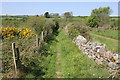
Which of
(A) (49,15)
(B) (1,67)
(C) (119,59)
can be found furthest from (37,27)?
(A) (49,15)

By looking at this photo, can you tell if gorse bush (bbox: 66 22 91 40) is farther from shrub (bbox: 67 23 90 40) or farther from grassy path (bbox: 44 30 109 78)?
grassy path (bbox: 44 30 109 78)

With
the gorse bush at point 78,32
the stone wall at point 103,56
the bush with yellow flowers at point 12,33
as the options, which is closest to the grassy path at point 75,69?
the stone wall at point 103,56

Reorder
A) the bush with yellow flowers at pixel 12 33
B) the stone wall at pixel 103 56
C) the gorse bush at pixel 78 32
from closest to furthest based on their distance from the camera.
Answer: the stone wall at pixel 103 56
the bush with yellow flowers at pixel 12 33
the gorse bush at pixel 78 32

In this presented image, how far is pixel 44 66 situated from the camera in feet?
20.8

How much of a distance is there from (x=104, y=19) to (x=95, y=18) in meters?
2.63

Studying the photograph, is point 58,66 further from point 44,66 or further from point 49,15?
point 49,15

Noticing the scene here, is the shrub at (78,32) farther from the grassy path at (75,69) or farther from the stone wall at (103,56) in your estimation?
the grassy path at (75,69)

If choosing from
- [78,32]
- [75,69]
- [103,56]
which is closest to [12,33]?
[78,32]

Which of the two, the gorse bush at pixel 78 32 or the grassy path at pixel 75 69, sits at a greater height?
the gorse bush at pixel 78 32

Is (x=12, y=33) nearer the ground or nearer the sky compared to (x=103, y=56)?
nearer the sky

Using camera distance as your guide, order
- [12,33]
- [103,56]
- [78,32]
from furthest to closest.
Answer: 1. [78,32]
2. [12,33]
3. [103,56]

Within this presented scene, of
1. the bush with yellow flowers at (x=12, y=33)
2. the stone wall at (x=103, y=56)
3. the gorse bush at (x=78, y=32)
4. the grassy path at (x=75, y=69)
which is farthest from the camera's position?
the gorse bush at (x=78, y=32)

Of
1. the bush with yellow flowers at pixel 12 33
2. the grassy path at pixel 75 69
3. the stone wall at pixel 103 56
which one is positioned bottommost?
the grassy path at pixel 75 69

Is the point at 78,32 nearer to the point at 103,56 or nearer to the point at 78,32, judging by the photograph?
the point at 78,32
